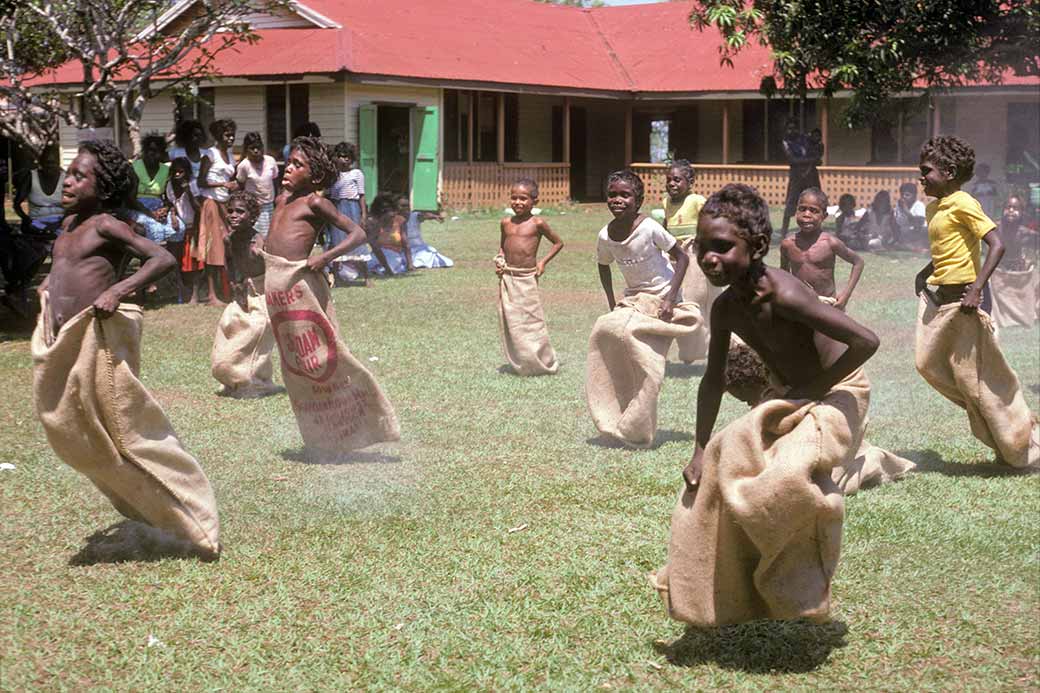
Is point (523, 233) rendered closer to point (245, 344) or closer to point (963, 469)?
point (245, 344)

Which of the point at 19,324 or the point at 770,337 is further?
the point at 19,324

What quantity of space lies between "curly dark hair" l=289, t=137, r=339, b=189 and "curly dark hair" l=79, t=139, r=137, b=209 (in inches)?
59.1

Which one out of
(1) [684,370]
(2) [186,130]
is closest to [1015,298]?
(1) [684,370]

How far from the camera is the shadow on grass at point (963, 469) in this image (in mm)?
7207

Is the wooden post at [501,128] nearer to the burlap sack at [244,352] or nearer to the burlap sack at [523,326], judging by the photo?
the burlap sack at [523,326]

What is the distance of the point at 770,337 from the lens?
14.6 feet

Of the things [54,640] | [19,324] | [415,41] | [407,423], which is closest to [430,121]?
[415,41]

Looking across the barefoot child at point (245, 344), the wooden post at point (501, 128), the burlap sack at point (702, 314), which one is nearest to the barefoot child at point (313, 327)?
the barefoot child at point (245, 344)

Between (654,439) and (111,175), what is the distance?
12.4 ft

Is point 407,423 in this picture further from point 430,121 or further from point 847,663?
point 430,121

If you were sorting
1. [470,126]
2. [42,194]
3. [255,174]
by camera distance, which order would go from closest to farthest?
[255,174], [42,194], [470,126]

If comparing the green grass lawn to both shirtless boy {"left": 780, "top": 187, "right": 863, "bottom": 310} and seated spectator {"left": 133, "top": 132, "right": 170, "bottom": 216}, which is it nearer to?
shirtless boy {"left": 780, "top": 187, "right": 863, "bottom": 310}

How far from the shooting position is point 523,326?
1017 centimetres

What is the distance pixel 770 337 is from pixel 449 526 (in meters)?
2.21
